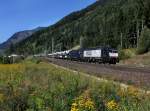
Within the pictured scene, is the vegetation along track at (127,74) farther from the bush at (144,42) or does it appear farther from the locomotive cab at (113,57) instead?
the bush at (144,42)

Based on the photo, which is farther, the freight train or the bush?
the bush

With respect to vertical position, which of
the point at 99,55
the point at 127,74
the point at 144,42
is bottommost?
the point at 127,74

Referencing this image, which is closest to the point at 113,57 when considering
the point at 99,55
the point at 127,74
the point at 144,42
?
the point at 99,55

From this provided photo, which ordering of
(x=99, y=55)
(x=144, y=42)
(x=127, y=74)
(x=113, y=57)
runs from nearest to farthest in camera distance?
(x=127, y=74) < (x=113, y=57) < (x=99, y=55) < (x=144, y=42)

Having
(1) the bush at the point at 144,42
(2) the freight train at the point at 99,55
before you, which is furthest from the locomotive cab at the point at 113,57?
(1) the bush at the point at 144,42

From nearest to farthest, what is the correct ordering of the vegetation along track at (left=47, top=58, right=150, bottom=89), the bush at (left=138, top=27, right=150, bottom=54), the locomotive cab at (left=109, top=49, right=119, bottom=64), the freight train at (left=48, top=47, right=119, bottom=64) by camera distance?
1. the vegetation along track at (left=47, top=58, right=150, bottom=89)
2. the locomotive cab at (left=109, top=49, right=119, bottom=64)
3. the freight train at (left=48, top=47, right=119, bottom=64)
4. the bush at (left=138, top=27, right=150, bottom=54)

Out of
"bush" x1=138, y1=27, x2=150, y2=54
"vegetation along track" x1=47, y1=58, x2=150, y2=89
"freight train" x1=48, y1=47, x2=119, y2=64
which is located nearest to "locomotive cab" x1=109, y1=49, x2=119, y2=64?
"freight train" x1=48, y1=47, x2=119, y2=64

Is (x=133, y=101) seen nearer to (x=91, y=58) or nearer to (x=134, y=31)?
(x=91, y=58)

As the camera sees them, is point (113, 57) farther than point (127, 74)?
Yes

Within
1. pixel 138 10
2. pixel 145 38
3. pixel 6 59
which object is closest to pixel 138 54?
pixel 145 38

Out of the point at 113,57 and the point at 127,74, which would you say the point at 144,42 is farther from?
the point at 127,74

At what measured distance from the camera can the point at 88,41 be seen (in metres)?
188

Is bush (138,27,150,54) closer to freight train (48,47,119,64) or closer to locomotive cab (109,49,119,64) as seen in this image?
freight train (48,47,119,64)

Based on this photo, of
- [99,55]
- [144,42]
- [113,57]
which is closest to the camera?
[113,57]
